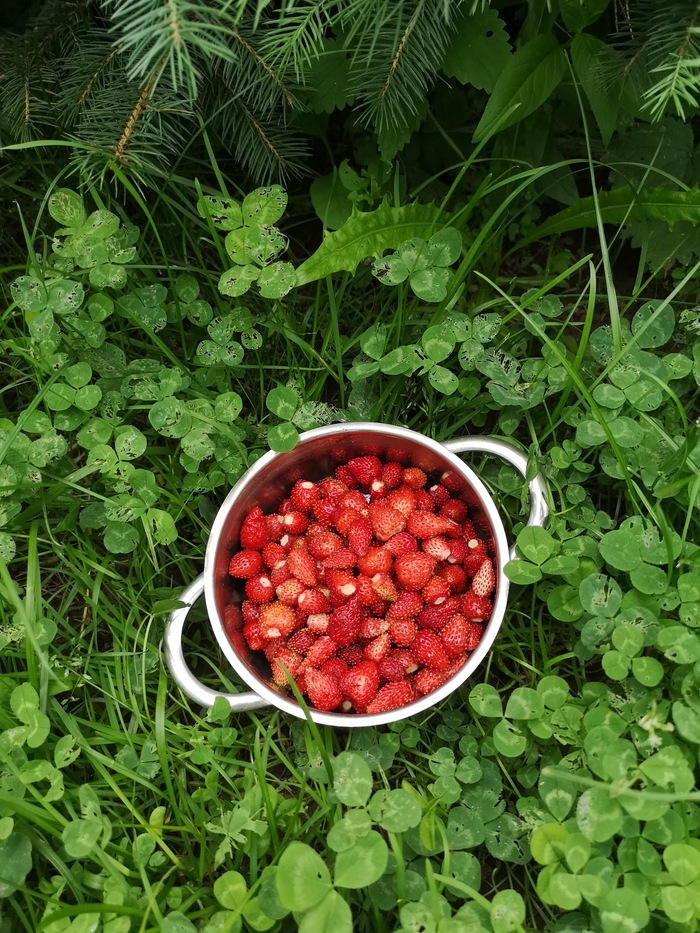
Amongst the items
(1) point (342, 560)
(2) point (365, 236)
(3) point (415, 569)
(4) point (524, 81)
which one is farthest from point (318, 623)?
(4) point (524, 81)

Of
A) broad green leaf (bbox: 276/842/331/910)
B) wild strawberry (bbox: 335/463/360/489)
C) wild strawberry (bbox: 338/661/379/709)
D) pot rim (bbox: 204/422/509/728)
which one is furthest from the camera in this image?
wild strawberry (bbox: 335/463/360/489)

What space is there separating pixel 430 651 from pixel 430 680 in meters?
0.06

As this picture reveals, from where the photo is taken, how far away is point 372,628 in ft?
5.52

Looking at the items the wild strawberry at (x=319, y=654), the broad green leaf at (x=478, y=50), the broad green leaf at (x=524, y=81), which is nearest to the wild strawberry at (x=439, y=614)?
the wild strawberry at (x=319, y=654)

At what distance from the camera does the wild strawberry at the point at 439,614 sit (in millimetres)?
1669

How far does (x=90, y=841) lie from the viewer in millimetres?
1517

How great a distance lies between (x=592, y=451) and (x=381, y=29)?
1028mm

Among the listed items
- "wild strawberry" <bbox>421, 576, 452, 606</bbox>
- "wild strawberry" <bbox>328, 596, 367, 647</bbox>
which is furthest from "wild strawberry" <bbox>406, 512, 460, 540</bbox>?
"wild strawberry" <bbox>328, 596, 367, 647</bbox>

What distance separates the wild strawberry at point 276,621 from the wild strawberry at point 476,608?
15.6 inches

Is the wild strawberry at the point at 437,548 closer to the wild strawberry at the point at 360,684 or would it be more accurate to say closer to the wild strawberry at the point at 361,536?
the wild strawberry at the point at 361,536

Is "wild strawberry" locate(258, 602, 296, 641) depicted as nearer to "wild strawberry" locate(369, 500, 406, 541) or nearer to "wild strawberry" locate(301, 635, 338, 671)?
"wild strawberry" locate(301, 635, 338, 671)

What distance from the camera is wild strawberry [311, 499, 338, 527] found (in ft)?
5.86

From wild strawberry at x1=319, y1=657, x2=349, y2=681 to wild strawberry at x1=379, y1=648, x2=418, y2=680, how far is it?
0.08 meters

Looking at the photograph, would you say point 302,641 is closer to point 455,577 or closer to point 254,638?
point 254,638
